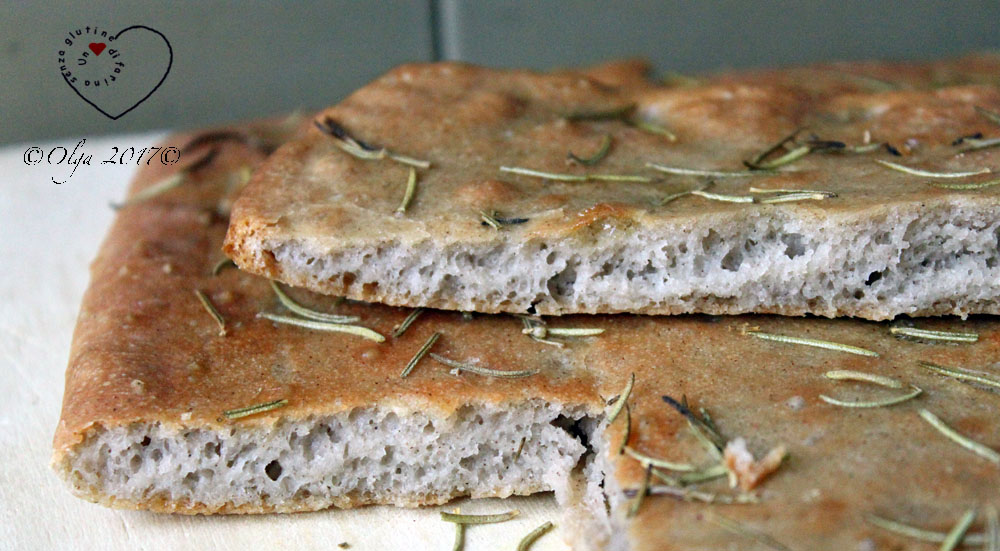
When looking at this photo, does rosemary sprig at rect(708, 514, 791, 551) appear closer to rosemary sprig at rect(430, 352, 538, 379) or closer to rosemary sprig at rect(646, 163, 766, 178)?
rosemary sprig at rect(430, 352, 538, 379)

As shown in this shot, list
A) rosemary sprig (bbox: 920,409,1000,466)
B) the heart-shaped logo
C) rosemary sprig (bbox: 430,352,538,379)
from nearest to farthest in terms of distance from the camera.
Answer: rosemary sprig (bbox: 920,409,1000,466) → rosemary sprig (bbox: 430,352,538,379) → the heart-shaped logo

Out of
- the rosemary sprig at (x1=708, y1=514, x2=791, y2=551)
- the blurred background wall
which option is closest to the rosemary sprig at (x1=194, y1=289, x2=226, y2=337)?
the rosemary sprig at (x1=708, y1=514, x2=791, y2=551)

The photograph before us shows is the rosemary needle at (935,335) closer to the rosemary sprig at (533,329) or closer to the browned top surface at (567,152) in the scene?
the browned top surface at (567,152)

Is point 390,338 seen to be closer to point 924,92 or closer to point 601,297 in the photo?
point 601,297

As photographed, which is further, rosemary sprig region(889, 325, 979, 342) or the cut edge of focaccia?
rosemary sprig region(889, 325, 979, 342)

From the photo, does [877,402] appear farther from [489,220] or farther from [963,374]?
[489,220]

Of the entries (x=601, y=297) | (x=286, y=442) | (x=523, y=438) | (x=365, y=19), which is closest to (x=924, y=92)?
(x=601, y=297)

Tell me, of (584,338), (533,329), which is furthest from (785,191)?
(533,329)
